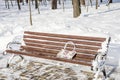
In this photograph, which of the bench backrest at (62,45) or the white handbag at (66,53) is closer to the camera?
the bench backrest at (62,45)

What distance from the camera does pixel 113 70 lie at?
23.6ft

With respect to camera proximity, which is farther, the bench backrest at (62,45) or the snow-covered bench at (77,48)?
the bench backrest at (62,45)

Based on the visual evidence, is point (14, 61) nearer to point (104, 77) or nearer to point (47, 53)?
point (47, 53)

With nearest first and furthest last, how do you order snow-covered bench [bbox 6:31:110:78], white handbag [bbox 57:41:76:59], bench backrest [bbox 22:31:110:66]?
snow-covered bench [bbox 6:31:110:78] < bench backrest [bbox 22:31:110:66] < white handbag [bbox 57:41:76:59]

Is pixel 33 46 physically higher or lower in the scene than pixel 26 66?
higher

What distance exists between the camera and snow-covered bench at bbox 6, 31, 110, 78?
637cm

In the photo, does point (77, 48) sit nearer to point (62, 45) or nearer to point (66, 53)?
point (66, 53)

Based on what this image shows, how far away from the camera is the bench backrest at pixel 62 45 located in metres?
6.80

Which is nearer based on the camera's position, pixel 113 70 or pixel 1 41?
pixel 113 70

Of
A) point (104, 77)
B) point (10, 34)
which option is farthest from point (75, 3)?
point (104, 77)

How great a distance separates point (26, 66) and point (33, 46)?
1.88 feet

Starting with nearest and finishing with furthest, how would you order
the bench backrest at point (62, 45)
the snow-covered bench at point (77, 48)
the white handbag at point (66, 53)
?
1. the snow-covered bench at point (77, 48)
2. the bench backrest at point (62, 45)
3. the white handbag at point (66, 53)

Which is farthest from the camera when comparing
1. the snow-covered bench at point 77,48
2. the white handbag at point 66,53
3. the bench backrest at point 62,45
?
the white handbag at point 66,53

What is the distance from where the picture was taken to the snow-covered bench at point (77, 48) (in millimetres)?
6367
